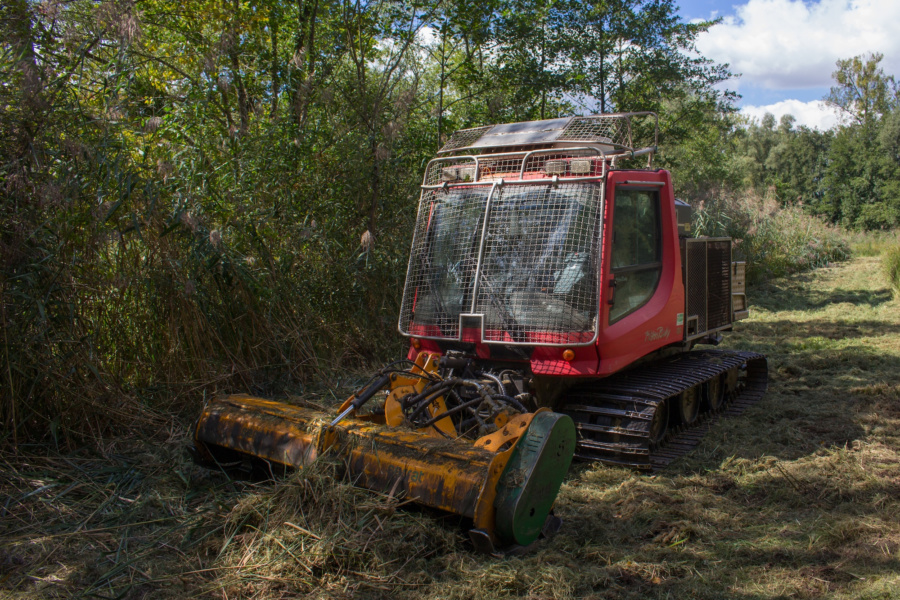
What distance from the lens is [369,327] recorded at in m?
7.64

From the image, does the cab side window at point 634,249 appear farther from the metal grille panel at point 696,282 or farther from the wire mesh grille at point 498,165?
the wire mesh grille at point 498,165

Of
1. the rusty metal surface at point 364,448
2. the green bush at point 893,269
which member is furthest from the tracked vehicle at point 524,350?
the green bush at point 893,269

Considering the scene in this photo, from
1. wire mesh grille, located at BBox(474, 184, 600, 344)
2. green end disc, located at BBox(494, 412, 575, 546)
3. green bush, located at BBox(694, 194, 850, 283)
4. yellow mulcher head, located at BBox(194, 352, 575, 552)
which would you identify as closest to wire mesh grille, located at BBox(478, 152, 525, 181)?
wire mesh grille, located at BBox(474, 184, 600, 344)

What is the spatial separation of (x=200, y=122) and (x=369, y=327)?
8.92ft

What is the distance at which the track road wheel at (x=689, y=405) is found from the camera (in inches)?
225

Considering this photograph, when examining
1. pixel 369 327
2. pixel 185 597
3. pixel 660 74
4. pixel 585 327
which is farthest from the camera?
pixel 660 74

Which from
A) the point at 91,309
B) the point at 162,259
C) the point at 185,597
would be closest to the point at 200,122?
the point at 162,259

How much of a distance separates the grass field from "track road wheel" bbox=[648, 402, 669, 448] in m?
0.26

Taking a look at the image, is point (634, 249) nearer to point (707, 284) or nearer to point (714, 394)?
point (707, 284)

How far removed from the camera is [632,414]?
15.8 feet

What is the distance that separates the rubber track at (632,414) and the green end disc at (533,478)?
1.34 meters

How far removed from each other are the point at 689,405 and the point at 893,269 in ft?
33.9

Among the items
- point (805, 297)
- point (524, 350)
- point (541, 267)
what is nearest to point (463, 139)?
point (541, 267)

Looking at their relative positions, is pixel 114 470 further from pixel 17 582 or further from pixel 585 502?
pixel 585 502
